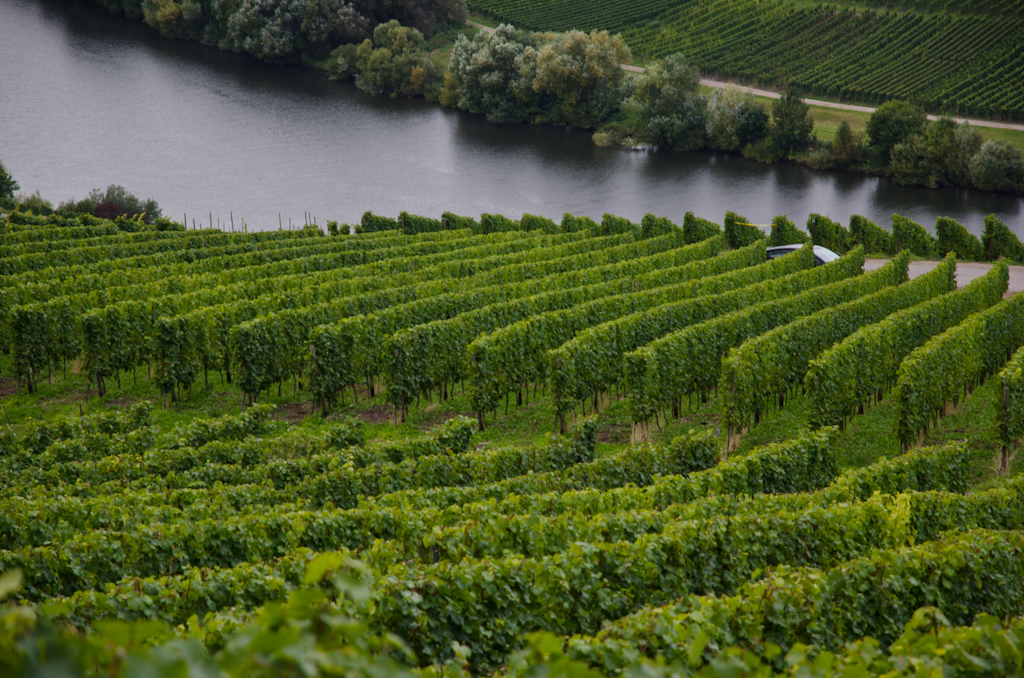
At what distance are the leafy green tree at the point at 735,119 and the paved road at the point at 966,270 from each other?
127 ft

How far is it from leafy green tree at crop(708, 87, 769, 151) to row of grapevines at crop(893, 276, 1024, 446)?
5404 cm

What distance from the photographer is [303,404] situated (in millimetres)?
25797

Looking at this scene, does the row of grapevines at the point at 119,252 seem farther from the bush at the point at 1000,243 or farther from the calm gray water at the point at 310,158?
the bush at the point at 1000,243

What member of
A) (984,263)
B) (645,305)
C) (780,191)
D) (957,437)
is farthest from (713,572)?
(780,191)

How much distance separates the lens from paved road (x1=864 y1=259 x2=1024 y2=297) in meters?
36.9

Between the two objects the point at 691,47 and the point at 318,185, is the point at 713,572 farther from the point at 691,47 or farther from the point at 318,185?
the point at 691,47

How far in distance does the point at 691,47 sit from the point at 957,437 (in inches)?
3352

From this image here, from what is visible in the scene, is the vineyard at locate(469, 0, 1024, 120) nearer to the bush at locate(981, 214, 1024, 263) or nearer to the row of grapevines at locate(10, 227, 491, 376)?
the bush at locate(981, 214, 1024, 263)

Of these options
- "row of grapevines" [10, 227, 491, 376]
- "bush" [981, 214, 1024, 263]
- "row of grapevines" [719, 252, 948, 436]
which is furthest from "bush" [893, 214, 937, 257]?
"row of grapevines" [10, 227, 491, 376]

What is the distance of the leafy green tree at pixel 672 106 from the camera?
78500mm

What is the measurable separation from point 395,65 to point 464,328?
2915 inches

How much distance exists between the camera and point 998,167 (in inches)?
2520

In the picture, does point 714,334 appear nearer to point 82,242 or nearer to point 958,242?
point 958,242

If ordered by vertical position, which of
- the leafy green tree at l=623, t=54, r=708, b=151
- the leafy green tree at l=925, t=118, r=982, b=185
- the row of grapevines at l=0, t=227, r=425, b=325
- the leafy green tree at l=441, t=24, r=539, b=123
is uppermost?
the leafy green tree at l=441, t=24, r=539, b=123
